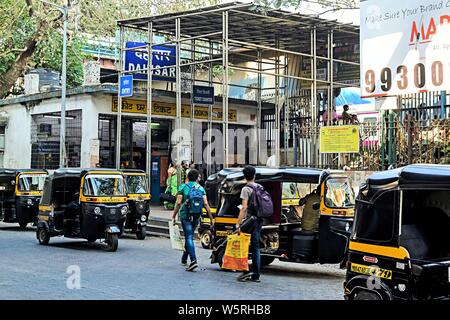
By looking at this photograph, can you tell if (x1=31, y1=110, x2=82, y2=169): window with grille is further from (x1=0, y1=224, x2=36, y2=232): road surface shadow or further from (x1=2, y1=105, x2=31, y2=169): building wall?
(x1=0, y1=224, x2=36, y2=232): road surface shadow

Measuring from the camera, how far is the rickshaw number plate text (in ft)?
22.5

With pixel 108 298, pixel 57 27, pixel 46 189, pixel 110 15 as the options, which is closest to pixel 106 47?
pixel 57 27

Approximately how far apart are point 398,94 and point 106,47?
85.7 ft

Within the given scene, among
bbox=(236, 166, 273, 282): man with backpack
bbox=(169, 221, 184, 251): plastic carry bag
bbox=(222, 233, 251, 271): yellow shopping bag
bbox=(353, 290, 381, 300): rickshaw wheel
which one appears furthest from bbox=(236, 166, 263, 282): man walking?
bbox=(353, 290, 381, 300): rickshaw wheel

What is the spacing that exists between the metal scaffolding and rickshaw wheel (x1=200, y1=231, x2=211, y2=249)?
2.73 metres

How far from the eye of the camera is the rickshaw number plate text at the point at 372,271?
270 inches

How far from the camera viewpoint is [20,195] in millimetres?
19891

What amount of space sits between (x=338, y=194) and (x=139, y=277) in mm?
3638

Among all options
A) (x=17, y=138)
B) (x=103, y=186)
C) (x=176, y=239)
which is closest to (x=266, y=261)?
(x=176, y=239)

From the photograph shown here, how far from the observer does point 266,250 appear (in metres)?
11.5

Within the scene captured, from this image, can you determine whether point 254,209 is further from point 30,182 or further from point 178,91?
point 30,182

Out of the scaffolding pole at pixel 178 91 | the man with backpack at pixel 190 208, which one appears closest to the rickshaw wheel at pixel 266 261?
the man with backpack at pixel 190 208

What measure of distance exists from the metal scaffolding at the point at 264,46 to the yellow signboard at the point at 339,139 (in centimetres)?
86

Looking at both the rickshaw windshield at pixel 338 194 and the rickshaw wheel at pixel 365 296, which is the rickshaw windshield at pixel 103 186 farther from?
the rickshaw wheel at pixel 365 296
